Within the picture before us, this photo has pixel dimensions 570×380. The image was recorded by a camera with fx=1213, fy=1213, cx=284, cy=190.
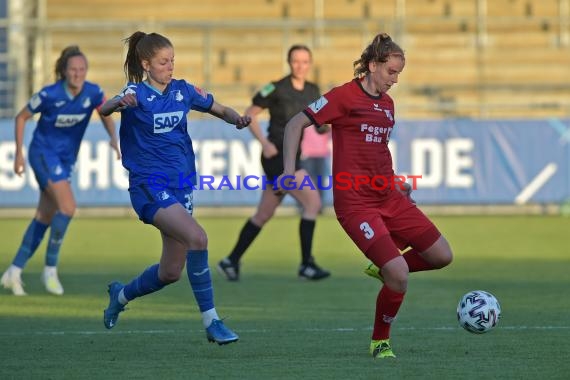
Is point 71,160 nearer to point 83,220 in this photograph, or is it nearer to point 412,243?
point 412,243

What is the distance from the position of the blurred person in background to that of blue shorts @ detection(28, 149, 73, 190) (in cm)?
189

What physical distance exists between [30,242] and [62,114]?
1270 millimetres

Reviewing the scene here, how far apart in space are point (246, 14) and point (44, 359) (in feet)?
62.1

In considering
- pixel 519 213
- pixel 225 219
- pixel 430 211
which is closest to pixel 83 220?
pixel 225 219

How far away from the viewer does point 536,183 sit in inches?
808

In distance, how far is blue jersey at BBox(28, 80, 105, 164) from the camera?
10758 millimetres

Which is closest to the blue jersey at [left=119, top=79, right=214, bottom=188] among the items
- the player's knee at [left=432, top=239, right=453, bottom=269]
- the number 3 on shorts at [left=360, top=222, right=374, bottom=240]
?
the number 3 on shorts at [left=360, top=222, right=374, bottom=240]

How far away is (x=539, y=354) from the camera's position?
Answer: 285 inches

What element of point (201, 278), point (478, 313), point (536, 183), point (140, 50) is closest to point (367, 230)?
point (478, 313)

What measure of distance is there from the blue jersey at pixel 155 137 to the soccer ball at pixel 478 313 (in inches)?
76.0

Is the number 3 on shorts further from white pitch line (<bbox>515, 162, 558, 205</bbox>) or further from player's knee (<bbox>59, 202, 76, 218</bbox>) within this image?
white pitch line (<bbox>515, 162, 558, 205</bbox>)

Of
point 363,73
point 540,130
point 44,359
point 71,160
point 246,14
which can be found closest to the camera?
point 44,359

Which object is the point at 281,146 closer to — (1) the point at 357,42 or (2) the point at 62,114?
(2) the point at 62,114

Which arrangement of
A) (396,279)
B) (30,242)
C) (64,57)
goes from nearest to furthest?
(396,279), (64,57), (30,242)
